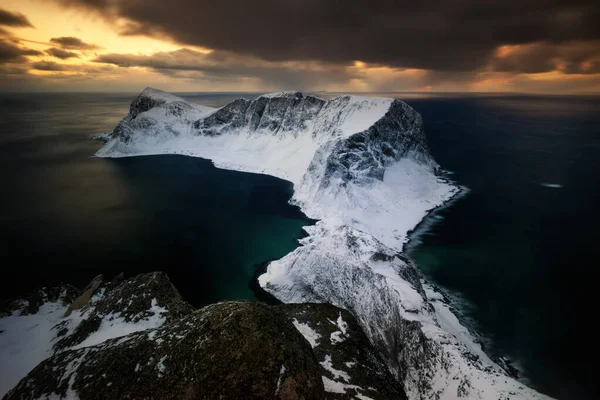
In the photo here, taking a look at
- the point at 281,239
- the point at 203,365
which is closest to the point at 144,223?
the point at 281,239

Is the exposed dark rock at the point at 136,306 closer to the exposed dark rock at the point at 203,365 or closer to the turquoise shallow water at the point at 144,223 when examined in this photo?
the exposed dark rock at the point at 203,365

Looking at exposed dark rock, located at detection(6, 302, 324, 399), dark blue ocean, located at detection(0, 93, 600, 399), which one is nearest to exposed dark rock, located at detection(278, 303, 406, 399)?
exposed dark rock, located at detection(6, 302, 324, 399)

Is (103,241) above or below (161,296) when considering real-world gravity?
below

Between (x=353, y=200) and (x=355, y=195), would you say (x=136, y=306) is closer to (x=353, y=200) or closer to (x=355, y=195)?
(x=353, y=200)

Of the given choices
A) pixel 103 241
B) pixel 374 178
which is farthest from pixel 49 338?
pixel 374 178

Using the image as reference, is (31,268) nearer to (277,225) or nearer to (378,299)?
(277,225)

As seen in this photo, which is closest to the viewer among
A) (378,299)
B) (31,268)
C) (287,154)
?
(378,299)
